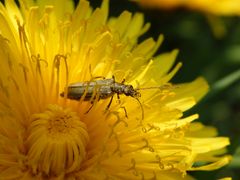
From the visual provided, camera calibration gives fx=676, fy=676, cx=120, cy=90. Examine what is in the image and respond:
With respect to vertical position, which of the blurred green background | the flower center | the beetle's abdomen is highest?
the blurred green background

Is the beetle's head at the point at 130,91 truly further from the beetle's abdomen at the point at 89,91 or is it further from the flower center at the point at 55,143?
the flower center at the point at 55,143

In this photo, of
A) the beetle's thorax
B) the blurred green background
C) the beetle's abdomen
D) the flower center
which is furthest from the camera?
the blurred green background

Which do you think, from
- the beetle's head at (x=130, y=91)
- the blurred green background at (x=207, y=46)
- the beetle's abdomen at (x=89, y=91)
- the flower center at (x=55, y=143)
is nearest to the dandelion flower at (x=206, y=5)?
the blurred green background at (x=207, y=46)

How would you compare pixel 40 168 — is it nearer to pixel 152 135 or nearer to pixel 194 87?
pixel 152 135

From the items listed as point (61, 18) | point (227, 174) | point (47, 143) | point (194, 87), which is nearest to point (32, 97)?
point (47, 143)

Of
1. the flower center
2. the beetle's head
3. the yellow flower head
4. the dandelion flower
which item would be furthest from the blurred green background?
the flower center

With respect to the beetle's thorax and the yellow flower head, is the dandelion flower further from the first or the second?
the beetle's thorax
